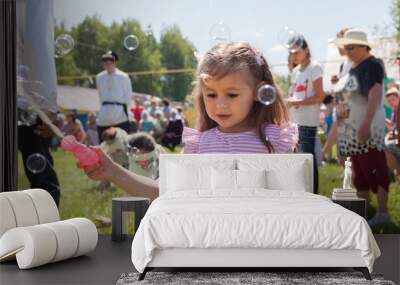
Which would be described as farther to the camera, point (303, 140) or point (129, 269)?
point (303, 140)

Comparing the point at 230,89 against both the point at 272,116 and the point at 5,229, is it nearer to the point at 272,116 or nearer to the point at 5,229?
the point at 272,116

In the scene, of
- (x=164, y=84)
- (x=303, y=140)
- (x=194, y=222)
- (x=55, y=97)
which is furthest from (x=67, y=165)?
(x=194, y=222)

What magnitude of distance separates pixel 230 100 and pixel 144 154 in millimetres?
1068

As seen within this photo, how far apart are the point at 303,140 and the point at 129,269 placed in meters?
2.70

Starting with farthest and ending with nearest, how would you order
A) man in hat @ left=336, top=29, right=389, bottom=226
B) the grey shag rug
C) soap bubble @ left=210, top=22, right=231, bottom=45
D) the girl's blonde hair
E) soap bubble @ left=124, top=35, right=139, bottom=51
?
soap bubble @ left=124, top=35, right=139, bottom=51, man in hat @ left=336, top=29, right=389, bottom=226, the girl's blonde hair, soap bubble @ left=210, top=22, right=231, bottom=45, the grey shag rug

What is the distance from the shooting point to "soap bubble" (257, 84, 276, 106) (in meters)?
7.47

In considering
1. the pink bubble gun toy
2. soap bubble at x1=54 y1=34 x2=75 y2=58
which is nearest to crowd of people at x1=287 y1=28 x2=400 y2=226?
the pink bubble gun toy

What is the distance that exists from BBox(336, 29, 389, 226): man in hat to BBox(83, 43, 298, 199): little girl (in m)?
0.56

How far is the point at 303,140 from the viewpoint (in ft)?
25.4

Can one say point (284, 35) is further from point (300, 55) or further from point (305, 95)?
point (305, 95)

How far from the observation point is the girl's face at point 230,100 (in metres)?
7.48

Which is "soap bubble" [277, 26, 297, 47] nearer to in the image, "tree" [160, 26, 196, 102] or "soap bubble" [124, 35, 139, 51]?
"tree" [160, 26, 196, 102]

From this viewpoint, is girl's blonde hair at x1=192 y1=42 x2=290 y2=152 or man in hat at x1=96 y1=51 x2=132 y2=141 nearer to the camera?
girl's blonde hair at x1=192 y1=42 x2=290 y2=152

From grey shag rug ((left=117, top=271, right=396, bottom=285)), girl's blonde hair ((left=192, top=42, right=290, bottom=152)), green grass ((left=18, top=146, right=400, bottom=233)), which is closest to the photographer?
grey shag rug ((left=117, top=271, right=396, bottom=285))
